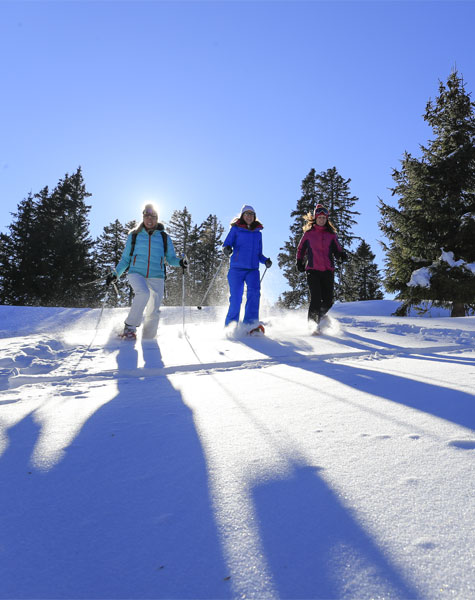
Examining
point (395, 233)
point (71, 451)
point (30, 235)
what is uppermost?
point (30, 235)

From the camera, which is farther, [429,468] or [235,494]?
[429,468]

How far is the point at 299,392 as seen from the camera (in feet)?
7.69

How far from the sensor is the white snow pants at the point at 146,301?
17.5 ft

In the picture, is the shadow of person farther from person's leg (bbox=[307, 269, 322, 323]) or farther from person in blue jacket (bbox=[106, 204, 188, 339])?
person's leg (bbox=[307, 269, 322, 323])

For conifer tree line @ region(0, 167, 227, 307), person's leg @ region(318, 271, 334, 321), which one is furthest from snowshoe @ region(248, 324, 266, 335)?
conifer tree line @ region(0, 167, 227, 307)

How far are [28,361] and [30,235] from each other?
91.7 ft

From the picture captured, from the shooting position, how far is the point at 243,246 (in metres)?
5.95

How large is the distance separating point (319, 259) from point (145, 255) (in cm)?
281

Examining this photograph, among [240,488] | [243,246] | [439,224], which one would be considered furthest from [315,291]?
[439,224]

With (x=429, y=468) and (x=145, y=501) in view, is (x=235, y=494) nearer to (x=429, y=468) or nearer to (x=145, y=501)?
(x=145, y=501)

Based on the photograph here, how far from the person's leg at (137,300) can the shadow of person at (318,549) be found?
4.48 meters

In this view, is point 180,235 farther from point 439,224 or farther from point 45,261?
point 439,224

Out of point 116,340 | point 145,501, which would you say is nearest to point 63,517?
point 145,501

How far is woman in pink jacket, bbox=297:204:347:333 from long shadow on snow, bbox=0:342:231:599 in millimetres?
4776
